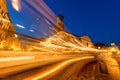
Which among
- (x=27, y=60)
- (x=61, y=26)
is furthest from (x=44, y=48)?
(x=61, y=26)

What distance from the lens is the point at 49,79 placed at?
7.45m

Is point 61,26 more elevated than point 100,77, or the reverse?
point 61,26

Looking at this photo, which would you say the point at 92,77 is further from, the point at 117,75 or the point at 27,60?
the point at 27,60

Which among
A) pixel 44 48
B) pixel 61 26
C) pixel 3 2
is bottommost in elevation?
pixel 44 48

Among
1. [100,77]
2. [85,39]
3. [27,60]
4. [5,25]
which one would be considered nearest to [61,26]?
[85,39]

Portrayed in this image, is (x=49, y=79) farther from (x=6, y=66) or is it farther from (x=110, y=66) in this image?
(x=6, y=66)

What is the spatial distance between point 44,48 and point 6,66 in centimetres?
2728

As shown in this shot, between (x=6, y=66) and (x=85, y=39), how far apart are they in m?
86.4

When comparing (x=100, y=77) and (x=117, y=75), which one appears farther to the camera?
(x=100, y=77)

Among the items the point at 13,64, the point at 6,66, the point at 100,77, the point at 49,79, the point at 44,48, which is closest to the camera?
the point at 49,79

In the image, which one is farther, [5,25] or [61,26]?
[61,26]

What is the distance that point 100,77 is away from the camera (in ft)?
26.1

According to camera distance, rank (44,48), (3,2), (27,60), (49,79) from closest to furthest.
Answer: (49,79)
(27,60)
(44,48)
(3,2)

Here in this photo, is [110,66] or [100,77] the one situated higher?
[110,66]
